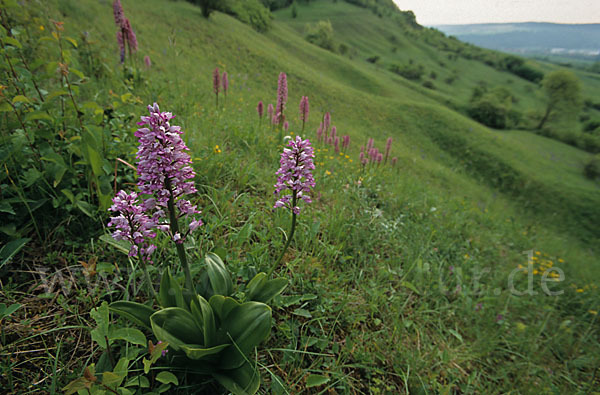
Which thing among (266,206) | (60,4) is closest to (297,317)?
(266,206)

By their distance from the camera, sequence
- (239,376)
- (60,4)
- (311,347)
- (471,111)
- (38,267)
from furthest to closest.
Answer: (471,111) < (60,4) < (311,347) < (38,267) < (239,376)

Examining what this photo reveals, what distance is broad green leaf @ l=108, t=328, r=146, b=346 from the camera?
1.46 m

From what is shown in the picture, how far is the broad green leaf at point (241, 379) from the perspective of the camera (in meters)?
1.62

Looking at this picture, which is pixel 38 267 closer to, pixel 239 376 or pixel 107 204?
pixel 107 204

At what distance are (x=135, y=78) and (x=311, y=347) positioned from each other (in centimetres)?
651

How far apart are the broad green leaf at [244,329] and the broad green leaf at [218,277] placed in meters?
0.23

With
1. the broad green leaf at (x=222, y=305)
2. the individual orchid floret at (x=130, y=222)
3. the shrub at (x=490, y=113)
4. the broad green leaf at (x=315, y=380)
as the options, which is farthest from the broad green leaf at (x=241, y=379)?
the shrub at (x=490, y=113)

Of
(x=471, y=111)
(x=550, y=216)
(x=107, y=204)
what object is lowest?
(x=550, y=216)

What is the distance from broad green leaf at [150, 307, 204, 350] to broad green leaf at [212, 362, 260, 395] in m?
0.28

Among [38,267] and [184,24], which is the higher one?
[184,24]

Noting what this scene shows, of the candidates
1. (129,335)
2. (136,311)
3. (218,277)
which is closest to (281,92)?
(218,277)

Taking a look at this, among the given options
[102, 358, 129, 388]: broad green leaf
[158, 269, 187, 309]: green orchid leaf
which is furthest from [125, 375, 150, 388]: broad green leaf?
[158, 269, 187, 309]: green orchid leaf

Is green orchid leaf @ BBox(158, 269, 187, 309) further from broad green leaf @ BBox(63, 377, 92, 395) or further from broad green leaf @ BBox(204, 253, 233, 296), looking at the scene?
broad green leaf @ BBox(63, 377, 92, 395)

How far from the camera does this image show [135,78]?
5.92 meters
